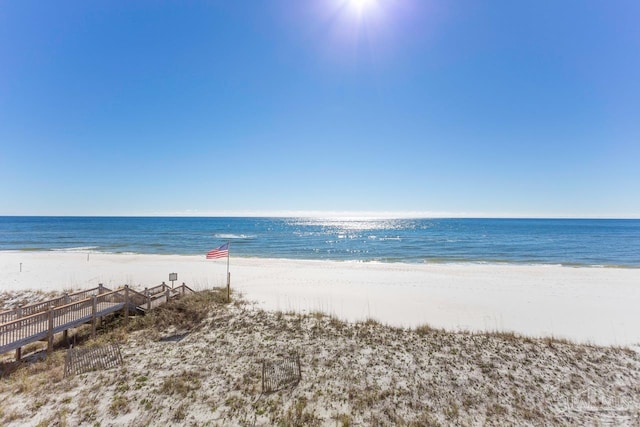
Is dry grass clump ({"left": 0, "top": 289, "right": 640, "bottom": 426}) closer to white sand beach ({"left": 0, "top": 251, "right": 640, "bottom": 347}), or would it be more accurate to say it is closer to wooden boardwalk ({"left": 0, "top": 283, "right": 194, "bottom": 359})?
wooden boardwalk ({"left": 0, "top": 283, "right": 194, "bottom": 359})

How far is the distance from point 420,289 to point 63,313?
18279mm

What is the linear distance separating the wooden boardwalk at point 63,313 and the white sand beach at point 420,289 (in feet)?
18.2

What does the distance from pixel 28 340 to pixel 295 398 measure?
8.93 meters

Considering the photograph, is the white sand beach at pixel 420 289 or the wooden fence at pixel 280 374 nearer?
the wooden fence at pixel 280 374

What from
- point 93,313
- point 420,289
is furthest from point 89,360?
point 420,289

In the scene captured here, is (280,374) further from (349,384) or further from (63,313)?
(63,313)

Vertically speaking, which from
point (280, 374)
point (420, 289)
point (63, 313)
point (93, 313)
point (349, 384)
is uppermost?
point (63, 313)

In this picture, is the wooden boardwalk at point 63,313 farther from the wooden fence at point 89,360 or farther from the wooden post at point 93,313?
the wooden fence at point 89,360

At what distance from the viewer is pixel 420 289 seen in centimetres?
1930

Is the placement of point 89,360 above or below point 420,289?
above

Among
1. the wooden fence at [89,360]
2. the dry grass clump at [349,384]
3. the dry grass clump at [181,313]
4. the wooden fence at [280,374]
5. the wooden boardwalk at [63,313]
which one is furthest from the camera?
the dry grass clump at [181,313]

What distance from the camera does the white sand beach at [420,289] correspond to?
13.3 m

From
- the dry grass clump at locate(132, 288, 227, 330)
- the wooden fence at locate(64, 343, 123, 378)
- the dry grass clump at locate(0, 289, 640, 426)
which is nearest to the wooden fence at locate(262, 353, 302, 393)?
the dry grass clump at locate(0, 289, 640, 426)

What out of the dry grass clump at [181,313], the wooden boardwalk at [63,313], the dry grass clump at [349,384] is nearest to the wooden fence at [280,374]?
the dry grass clump at [349,384]
